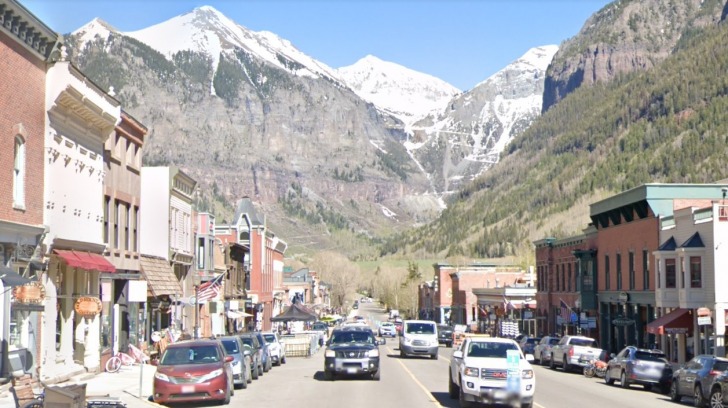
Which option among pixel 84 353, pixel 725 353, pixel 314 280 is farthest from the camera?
pixel 314 280

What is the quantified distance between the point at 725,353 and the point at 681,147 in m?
136

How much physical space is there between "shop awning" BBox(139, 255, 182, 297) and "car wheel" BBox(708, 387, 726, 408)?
24.6 m

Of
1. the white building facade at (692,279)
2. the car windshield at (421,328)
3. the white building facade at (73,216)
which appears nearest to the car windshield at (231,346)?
the white building facade at (73,216)

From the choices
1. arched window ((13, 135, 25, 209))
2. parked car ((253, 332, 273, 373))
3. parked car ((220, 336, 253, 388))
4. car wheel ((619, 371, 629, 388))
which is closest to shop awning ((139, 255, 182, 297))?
parked car ((253, 332, 273, 373))

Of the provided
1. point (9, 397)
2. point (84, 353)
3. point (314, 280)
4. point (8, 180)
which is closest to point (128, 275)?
point (84, 353)

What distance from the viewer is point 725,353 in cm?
4369

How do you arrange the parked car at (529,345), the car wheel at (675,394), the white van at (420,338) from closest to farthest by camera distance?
1. the car wheel at (675,394)
2. the white van at (420,338)
3. the parked car at (529,345)

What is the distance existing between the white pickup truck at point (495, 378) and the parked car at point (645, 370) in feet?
39.2

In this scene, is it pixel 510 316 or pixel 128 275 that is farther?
pixel 510 316

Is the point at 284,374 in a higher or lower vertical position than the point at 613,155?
lower

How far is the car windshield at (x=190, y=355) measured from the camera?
26938mm

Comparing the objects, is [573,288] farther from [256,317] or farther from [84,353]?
[84,353]

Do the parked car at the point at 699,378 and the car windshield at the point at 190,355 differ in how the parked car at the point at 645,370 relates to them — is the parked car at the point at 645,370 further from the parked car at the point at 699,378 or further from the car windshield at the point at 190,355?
the car windshield at the point at 190,355

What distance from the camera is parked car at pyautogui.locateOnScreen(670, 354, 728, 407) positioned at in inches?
1136
